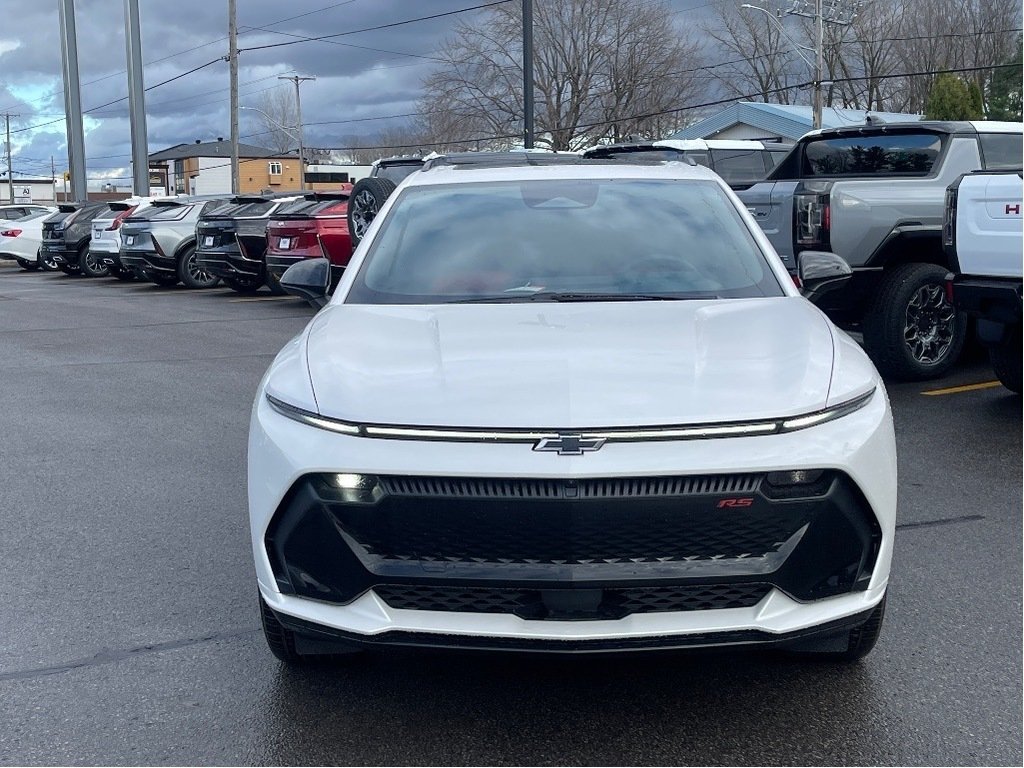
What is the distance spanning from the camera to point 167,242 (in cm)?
2167

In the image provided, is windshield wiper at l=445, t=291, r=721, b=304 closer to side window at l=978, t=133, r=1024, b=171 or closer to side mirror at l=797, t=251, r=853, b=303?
side mirror at l=797, t=251, r=853, b=303

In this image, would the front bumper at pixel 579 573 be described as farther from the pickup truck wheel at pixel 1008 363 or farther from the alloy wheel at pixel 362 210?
the alloy wheel at pixel 362 210

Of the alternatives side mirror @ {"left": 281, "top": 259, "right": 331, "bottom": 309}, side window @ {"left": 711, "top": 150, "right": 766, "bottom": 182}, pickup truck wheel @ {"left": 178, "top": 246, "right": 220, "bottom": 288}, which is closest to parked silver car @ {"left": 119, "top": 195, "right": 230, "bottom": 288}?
pickup truck wheel @ {"left": 178, "top": 246, "right": 220, "bottom": 288}

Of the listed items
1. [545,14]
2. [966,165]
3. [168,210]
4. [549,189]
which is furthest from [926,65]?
[549,189]

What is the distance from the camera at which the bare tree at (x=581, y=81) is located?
5209 centimetres

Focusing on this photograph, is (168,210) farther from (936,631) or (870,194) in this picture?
(936,631)

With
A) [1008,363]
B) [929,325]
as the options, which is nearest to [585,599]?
Result: [1008,363]

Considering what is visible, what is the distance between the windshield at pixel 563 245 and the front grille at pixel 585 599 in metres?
1.38

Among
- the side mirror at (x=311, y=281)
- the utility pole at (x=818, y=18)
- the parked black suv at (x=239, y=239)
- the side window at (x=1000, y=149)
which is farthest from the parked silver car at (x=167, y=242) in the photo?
the utility pole at (x=818, y=18)

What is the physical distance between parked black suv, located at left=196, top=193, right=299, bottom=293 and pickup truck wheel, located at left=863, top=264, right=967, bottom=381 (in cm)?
1165

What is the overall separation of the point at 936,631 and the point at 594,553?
1.67 meters

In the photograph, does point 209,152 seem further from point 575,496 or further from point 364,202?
point 575,496

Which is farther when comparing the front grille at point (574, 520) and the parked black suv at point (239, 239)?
the parked black suv at point (239, 239)

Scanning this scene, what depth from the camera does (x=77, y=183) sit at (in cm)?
3750
